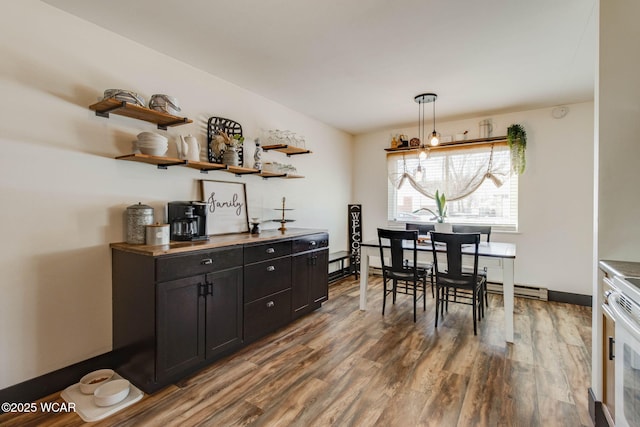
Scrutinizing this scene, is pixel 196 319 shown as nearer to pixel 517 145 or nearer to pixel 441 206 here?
pixel 441 206

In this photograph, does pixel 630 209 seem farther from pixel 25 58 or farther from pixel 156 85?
pixel 25 58

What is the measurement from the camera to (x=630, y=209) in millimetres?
1688

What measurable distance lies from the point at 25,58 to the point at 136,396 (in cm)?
232

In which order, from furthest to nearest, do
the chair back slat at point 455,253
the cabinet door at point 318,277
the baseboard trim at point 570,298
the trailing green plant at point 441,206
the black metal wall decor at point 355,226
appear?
the black metal wall decor at point 355,226, the trailing green plant at point 441,206, the baseboard trim at point 570,298, the cabinet door at point 318,277, the chair back slat at point 455,253

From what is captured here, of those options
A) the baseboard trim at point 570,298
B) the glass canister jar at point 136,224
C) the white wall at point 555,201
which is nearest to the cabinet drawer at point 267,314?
the glass canister jar at point 136,224

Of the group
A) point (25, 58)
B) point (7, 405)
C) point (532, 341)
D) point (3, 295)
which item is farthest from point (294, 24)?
point (532, 341)

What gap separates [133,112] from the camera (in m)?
2.29

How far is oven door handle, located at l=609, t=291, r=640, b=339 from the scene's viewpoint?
1.15m

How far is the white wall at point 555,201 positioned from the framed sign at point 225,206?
365cm

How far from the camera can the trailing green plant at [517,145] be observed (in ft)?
13.6

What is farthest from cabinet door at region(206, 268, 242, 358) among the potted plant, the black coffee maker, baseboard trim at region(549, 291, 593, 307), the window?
baseboard trim at region(549, 291, 593, 307)

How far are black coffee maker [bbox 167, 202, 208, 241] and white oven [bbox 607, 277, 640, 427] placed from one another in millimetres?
2673

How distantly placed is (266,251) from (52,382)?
1.73 m

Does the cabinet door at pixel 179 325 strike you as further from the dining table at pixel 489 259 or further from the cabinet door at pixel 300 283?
the dining table at pixel 489 259
